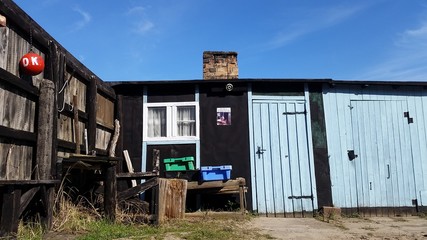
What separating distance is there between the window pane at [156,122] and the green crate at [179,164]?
0.81 m

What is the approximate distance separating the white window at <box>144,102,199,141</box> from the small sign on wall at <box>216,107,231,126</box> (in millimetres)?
564

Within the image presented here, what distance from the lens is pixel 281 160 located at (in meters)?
10.4

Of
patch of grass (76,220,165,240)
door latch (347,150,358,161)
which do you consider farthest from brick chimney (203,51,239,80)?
patch of grass (76,220,165,240)

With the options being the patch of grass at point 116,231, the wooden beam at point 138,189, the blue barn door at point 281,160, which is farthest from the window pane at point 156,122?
the patch of grass at point 116,231

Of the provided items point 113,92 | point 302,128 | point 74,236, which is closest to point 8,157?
point 74,236

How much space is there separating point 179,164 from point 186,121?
48.1 inches

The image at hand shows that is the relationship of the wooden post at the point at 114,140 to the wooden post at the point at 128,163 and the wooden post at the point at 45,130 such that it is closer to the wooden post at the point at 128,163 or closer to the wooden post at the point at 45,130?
the wooden post at the point at 128,163

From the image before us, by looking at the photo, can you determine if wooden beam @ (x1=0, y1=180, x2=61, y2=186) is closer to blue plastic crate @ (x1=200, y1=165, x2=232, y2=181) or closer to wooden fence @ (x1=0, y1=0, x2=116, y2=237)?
wooden fence @ (x1=0, y1=0, x2=116, y2=237)

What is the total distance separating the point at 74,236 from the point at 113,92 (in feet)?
17.2

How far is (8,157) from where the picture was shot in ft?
18.0

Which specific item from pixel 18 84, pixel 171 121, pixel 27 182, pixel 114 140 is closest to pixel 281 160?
pixel 171 121

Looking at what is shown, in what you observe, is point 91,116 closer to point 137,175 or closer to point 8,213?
point 137,175

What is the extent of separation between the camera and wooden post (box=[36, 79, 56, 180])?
6191mm

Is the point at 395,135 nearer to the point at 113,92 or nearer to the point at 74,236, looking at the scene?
the point at 113,92
